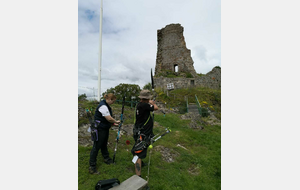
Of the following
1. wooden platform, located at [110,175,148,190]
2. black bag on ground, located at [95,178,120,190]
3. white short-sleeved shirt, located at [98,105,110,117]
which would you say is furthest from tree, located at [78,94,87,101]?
wooden platform, located at [110,175,148,190]

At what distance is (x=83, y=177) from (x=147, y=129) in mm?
1736

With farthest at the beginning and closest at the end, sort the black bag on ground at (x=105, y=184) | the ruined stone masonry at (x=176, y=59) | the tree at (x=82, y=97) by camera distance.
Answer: the ruined stone masonry at (x=176, y=59)
the tree at (x=82, y=97)
the black bag on ground at (x=105, y=184)

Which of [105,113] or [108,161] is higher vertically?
[105,113]

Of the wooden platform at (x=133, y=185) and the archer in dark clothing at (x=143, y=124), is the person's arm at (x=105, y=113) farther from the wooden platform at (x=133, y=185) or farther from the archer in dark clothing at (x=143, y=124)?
the wooden platform at (x=133, y=185)

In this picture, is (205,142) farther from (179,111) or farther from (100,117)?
(179,111)

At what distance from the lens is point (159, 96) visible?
15.5m

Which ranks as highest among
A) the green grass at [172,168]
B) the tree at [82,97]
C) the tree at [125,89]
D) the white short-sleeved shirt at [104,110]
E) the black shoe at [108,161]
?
the tree at [125,89]

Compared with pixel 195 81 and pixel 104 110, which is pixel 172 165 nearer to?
pixel 104 110

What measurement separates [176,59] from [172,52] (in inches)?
62.9

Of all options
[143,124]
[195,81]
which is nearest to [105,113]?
[143,124]

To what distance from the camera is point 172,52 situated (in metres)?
26.0

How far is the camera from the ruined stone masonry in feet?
71.7

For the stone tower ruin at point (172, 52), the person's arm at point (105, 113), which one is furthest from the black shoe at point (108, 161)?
the stone tower ruin at point (172, 52)

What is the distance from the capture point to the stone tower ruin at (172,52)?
81.3 ft
